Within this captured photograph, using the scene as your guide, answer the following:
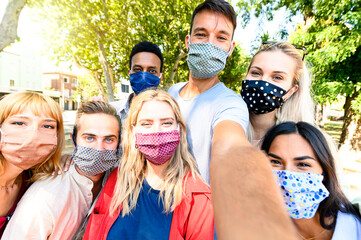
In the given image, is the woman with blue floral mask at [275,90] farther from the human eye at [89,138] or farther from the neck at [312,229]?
the human eye at [89,138]

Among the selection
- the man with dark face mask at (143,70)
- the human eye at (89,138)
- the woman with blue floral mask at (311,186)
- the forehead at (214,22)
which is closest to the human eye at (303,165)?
the woman with blue floral mask at (311,186)

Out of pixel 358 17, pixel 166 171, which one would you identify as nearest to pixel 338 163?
pixel 166 171

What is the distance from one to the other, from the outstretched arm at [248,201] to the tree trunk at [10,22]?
583 centimetres

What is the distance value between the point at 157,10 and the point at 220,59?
8.66 m

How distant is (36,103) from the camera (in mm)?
1871

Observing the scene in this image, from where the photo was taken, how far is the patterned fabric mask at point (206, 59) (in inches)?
81.4

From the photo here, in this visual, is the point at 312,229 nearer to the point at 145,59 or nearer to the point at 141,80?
the point at 141,80

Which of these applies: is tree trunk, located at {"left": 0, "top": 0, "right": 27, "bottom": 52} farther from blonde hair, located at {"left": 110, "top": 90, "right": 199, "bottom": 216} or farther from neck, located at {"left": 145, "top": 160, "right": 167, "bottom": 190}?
neck, located at {"left": 145, "top": 160, "right": 167, "bottom": 190}

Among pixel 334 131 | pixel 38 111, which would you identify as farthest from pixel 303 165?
pixel 334 131

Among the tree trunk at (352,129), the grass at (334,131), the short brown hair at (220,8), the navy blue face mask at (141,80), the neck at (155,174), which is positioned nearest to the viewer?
the neck at (155,174)

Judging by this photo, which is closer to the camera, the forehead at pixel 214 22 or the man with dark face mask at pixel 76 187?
the man with dark face mask at pixel 76 187

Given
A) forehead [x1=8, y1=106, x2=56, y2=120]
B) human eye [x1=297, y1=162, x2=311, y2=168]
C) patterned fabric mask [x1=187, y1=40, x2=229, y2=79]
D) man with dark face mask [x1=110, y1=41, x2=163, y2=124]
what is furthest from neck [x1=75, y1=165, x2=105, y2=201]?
human eye [x1=297, y1=162, x2=311, y2=168]

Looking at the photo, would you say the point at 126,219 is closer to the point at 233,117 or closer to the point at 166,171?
the point at 166,171

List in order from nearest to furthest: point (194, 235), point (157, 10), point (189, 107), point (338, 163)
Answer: point (194, 235) < point (338, 163) < point (189, 107) < point (157, 10)
